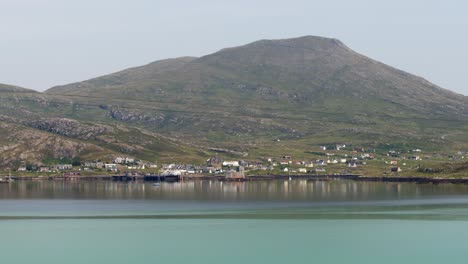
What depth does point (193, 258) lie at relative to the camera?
61.4 m

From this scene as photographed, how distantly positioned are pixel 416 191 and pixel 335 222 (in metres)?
57.0

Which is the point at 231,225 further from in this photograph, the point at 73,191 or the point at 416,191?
the point at 73,191

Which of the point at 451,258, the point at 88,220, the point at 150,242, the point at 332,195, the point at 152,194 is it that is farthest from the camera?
the point at 152,194

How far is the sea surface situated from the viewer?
62.6 m

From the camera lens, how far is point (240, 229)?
260ft

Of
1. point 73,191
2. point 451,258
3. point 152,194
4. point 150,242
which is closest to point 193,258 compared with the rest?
point 150,242

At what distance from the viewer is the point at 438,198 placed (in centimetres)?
11562

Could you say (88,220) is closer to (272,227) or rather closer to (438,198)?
(272,227)

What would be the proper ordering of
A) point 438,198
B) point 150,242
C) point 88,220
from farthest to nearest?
point 438,198 < point 88,220 < point 150,242

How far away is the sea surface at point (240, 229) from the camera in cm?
6259

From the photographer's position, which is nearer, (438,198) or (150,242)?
(150,242)

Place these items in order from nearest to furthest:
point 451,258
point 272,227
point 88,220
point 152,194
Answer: point 451,258 → point 272,227 → point 88,220 → point 152,194

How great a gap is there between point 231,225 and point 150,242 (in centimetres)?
1435

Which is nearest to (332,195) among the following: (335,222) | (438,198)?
(438,198)
